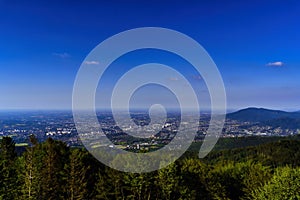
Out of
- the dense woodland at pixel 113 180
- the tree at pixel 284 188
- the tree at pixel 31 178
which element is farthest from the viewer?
the tree at pixel 284 188

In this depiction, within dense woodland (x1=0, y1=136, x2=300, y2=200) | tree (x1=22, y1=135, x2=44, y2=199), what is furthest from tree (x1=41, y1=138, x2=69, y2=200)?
tree (x1=22, y1=135, x2=44, y2=199)

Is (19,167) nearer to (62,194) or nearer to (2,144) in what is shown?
(62,194)

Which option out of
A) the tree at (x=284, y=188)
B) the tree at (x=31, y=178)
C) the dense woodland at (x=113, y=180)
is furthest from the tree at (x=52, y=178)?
the tree at (x=284, y=188)

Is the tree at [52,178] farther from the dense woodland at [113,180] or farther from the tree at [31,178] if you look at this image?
the tree at [31,178]

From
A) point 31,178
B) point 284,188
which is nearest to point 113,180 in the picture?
point 31,178

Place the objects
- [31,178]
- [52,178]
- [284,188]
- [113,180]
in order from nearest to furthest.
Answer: [31,178], [284,188], [52,178], [113,180]

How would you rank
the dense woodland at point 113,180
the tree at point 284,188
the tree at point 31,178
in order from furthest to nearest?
the tree at point 284,188, the dense woodland at point 113,180, the tree at point 31,178

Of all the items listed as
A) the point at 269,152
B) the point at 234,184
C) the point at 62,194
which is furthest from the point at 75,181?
the point at 269,152

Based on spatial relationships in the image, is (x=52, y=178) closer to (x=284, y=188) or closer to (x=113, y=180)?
(x=113, y=180)

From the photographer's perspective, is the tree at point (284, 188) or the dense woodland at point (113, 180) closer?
the dense woodland at point (113, 180)
